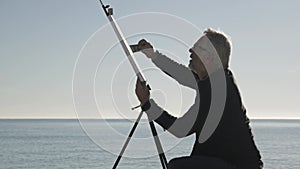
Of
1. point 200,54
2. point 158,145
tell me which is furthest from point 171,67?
point 158,145

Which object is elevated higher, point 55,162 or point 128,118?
point 128,118

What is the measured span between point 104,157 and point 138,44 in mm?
36404

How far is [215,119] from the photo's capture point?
3646mm

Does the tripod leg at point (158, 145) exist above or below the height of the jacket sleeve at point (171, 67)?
below

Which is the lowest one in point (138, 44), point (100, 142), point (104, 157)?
point (104, 157)

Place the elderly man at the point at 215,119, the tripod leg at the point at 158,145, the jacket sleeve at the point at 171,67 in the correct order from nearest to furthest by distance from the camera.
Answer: the elderly man at the point at 215,119
the tripod leg at the point at 158,145
the jacket sleeve at the point at 171,67

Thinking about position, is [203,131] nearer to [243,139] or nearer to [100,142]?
[243,139]

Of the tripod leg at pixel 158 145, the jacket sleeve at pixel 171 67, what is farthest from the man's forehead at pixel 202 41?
the tripod leg at pixel 158 145

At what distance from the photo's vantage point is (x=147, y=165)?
33.0 metres

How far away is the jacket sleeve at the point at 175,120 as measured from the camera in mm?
3705

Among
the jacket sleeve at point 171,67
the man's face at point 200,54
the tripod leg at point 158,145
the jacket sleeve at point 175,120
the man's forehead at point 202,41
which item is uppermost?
the man's forehead at point 202,41

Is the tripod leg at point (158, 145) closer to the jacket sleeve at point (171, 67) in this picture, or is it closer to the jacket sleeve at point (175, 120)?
the jacket sleeve at point (175, 120)

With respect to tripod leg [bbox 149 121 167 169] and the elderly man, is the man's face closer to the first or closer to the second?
the elderly man

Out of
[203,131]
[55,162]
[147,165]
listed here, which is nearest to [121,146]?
[203,131]
